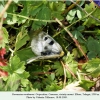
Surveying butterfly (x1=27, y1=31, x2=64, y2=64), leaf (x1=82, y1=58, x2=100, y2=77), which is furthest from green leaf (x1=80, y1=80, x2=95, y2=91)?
butterfly (x1=27, y1=31, x2=64, y2=64)

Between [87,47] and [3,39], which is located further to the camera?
[87,47]

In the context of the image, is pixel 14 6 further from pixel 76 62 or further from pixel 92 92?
pixel 92 92

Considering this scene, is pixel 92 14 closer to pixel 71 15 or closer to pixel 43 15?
pixel 71 15

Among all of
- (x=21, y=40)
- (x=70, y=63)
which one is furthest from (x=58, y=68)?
(x=21, y=40)

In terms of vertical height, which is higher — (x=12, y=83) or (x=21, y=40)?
(x=21, y=40)

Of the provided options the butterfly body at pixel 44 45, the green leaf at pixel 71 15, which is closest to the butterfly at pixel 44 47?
the butterfly body at pixel 44 45

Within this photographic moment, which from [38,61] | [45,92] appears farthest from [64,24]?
[45,92]

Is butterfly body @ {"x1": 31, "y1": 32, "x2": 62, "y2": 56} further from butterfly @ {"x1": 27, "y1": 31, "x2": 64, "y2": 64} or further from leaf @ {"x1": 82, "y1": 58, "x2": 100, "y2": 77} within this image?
leaf @ {"x1": 82, "y1": 58, "x2": 100, "y2": 77}

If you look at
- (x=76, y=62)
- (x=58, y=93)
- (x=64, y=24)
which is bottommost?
(x=58, y=93)
